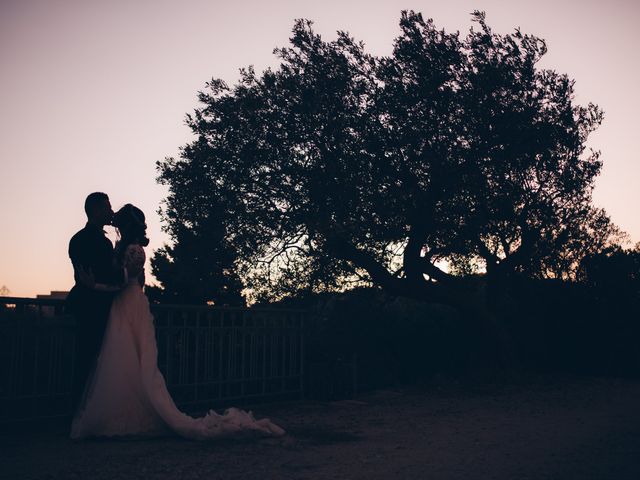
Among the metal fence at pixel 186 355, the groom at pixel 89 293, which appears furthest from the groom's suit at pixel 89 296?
the metal fence at pixel 186 355

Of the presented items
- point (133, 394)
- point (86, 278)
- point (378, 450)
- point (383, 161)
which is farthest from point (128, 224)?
point (383, 161)

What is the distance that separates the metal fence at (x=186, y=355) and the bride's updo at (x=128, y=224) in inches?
49.0

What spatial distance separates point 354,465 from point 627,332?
14.0 m

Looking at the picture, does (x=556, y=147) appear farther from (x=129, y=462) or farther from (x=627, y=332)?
(x=129, y=462)

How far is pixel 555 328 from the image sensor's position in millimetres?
17516

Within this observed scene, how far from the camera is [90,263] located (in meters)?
6.98

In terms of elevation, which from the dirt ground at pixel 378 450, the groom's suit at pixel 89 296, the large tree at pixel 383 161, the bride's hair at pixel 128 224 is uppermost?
the large tree at pixel 383 161

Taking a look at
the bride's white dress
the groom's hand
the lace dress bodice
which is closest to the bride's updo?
the lace dress bodice

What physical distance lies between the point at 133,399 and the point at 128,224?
1.99m

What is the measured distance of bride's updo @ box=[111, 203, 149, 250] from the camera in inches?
291

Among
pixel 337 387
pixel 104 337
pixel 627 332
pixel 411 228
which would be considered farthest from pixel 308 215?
pixel 627 332

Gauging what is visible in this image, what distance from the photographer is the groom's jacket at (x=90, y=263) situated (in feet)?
22.9

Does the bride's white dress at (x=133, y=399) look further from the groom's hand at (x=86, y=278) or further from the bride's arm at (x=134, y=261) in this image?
the groom's hand at (x=86, y=278)

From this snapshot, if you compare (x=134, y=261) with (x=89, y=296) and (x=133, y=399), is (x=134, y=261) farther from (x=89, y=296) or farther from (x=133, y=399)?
(x=133, y=399)
